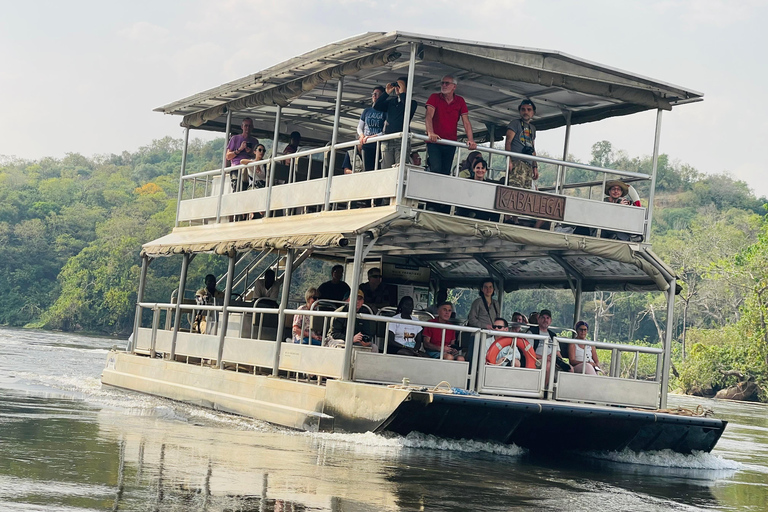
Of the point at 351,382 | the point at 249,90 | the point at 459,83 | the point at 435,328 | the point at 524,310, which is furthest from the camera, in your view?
the point at 524,310

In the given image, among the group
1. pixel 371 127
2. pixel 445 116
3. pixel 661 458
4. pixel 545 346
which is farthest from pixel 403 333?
pixel 661 458

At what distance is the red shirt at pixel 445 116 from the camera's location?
13.9 metres

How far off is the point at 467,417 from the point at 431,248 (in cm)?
592

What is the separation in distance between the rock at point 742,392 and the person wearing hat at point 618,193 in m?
32.7

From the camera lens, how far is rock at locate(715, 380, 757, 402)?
44.7 m

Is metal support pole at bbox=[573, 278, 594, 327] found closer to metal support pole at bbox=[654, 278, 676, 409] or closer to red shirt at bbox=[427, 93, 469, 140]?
metal support pole at bbox=[654, 278, 676, 409]

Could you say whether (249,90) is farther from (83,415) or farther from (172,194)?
(172,194)

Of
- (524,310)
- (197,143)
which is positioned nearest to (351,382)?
(524,310)

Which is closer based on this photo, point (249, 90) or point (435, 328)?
point (435, 328)

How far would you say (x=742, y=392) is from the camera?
44906 millimetres

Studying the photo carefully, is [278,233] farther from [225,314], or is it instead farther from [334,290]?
[225,314]

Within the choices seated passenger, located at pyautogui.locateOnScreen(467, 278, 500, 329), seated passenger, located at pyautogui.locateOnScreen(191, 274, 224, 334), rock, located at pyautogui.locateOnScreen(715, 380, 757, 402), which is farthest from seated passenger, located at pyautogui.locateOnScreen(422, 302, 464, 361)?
rock, located at pyautogui.locateOnScreen(715, 380, 757, 402)

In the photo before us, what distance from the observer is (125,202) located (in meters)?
97.7

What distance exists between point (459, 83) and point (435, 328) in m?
3.67
